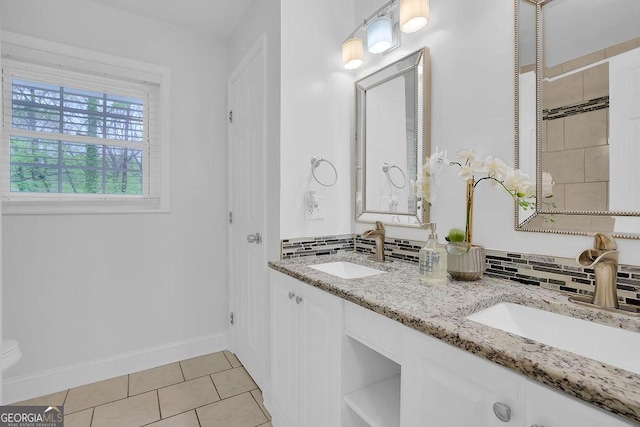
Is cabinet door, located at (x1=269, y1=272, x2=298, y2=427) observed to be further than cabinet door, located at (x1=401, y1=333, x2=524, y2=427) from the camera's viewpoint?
Yes

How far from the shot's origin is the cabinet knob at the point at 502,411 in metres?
0.62

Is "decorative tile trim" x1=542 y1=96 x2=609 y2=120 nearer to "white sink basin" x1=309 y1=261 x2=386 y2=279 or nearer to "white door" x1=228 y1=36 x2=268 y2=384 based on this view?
"white sink basin" x1=309 y1=261 x2=386 y2=279

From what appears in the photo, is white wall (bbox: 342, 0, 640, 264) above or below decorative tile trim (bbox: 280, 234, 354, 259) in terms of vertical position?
above

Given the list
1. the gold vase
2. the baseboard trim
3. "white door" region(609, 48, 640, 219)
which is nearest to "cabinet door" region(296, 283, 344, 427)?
the gold vase

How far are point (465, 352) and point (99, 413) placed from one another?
2.11m

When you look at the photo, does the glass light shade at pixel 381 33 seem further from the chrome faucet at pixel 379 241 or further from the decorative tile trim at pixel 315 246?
the decorative tile trim at pixel 315 246

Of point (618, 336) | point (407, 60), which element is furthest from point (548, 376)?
point (407, 60)

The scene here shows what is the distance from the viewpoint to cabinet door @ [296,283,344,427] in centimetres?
114

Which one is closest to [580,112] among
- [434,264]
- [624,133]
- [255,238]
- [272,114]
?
[624,133]

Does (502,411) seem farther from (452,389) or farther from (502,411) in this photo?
(452,389)

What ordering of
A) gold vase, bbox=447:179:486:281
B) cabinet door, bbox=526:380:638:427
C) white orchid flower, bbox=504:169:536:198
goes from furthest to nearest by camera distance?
1. gold vase, bbox=447:179:486:281
2. white orchid flower, bbox=504:169:536:198
3. cabinet door, bbox=526:380:638:427

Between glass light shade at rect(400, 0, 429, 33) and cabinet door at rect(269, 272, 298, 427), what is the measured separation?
4.21 ft

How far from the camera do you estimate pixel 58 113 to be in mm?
2037

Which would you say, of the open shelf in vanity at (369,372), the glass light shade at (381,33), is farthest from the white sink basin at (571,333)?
the glass light shade at (381,33)
